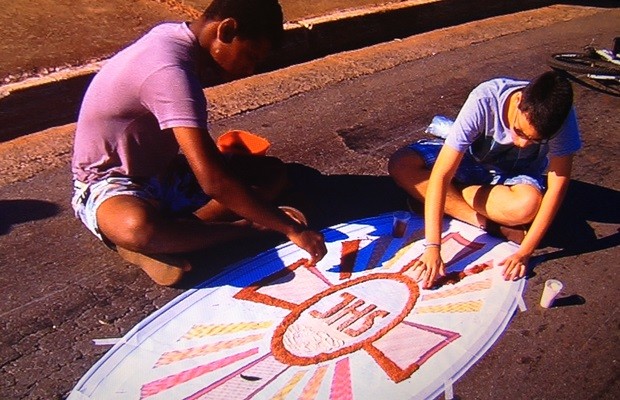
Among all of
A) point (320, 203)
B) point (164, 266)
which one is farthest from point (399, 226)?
point (164, 266)

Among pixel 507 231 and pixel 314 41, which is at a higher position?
pixel 507 231

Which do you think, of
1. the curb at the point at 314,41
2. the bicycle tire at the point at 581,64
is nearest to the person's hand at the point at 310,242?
the curb at the point at 314,41

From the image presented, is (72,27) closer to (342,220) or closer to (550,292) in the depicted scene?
(342,220)

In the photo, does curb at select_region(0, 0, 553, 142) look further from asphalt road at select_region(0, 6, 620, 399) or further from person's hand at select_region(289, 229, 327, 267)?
person's hand at select_region(289, 229, 327, 267)

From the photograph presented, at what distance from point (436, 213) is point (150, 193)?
1159 millimetres

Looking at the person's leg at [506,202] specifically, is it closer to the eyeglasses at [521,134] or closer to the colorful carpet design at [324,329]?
the colorful carpet design at [324,329]

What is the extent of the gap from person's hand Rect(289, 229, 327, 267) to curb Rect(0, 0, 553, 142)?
2.31m

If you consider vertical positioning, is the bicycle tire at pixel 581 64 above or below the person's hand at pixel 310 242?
below

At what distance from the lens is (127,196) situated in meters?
2.64

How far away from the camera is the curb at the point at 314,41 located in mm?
4078

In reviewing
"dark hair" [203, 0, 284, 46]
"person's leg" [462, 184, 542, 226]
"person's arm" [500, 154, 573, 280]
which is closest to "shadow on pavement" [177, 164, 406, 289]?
"person's leg" [462, 184, 542, 226]

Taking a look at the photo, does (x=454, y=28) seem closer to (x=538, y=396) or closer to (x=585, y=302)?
(x=585, y=302)

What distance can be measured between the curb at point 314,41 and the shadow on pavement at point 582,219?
2601mm

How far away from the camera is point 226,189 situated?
8.15 feet
